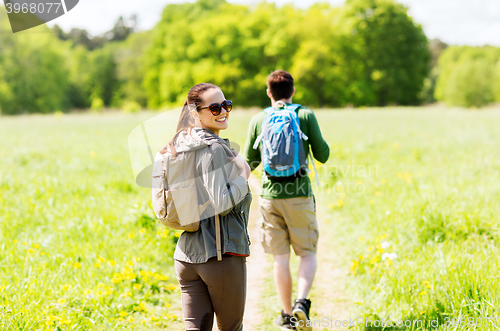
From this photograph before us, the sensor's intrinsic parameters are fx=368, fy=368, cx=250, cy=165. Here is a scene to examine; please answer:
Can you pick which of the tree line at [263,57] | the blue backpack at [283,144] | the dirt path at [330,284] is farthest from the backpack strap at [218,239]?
the tree line at [263,57]

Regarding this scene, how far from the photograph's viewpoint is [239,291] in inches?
84.9

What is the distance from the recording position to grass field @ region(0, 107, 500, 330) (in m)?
3.16

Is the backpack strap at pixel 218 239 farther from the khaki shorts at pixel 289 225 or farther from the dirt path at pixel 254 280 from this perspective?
the dirt path at pixel 254 280

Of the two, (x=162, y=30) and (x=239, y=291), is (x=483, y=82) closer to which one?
(x=162, y=30)

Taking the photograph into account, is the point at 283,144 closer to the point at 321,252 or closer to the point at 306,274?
the point at 306,274

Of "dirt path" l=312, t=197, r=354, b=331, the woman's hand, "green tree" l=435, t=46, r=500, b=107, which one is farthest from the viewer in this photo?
"green tree" l=435, t=46, r=500, b=107

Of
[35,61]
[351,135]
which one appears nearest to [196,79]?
[35,61]

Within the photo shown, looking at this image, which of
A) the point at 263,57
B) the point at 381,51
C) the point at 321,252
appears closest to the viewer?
the point at 321,252

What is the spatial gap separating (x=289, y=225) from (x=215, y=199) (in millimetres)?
1457

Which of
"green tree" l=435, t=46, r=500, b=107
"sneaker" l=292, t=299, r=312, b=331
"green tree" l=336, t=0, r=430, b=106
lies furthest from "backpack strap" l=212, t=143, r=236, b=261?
"green tree" l=435, t=46, r=500, b=107

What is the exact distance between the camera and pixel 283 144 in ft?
10.2

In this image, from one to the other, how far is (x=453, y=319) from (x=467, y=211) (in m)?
2.13

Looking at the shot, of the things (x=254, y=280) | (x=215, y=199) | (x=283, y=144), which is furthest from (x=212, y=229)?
(x=254, y=280)

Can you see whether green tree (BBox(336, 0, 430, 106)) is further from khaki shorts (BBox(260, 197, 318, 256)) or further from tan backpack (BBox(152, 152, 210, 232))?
tan backpack (BBox(152, 152, 210, 232))
